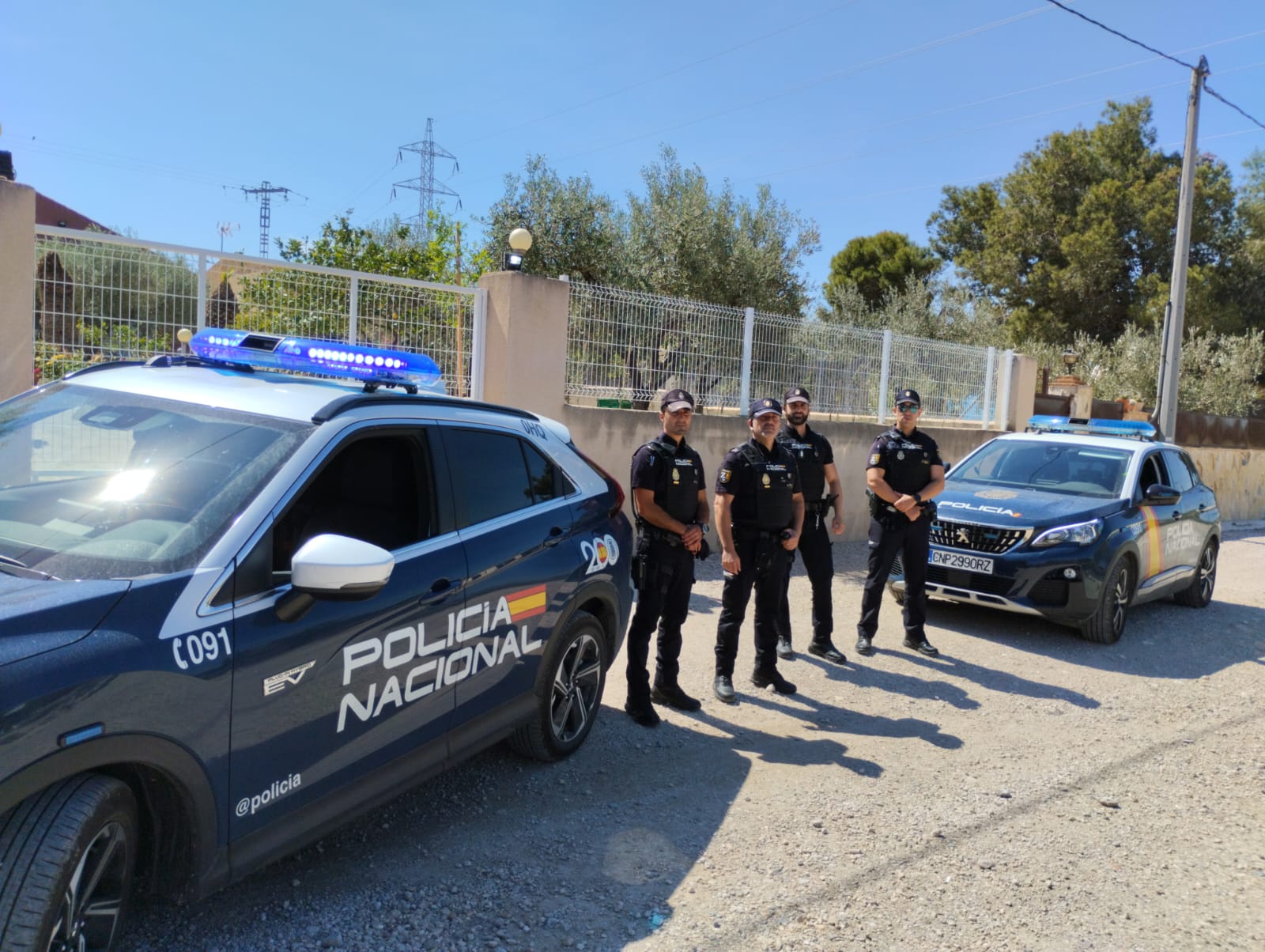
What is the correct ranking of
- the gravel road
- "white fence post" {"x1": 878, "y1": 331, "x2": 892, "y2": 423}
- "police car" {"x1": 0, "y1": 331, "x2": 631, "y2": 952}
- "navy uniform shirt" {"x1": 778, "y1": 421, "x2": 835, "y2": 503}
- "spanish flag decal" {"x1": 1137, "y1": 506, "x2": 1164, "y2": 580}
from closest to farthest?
"police car" {"x1": 0, "y1": 331, "x2": 631, "y2": 952}, the gravel road, "navy uniform shirt" {"x1": 778, "y1": 421, "x2": 835, "y2": 503}, "spanish flag decal" {"x1": 1137, "y1": 506, "x2": 1164, "y2": 580}, "white fence post" {"x1": 878, "y1": 331, "x2": 892, "y2": 423}

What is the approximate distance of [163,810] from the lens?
2666 mm

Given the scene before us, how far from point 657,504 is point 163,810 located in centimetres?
313

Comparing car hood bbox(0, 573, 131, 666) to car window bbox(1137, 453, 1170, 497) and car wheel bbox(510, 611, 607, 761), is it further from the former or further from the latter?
car window bbox(1137, 453, 1170, 497)

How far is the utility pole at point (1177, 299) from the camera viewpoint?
16328 mm

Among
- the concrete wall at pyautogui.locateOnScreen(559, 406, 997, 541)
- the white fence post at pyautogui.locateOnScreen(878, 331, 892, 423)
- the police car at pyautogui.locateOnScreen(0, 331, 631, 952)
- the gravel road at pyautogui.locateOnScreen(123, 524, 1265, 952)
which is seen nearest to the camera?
the police car at pyautogui.locateOnScreen(0, 331, 631, 952)

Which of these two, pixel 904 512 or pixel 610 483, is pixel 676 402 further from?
pixel 904 512

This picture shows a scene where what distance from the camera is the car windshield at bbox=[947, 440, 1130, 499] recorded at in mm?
8578

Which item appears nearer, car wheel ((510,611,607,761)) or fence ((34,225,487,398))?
car wheel ((510,611,607,761))

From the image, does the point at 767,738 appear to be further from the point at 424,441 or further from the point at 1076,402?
the point at 1076,402

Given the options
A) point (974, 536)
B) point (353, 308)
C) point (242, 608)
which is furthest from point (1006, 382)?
point (242, 608)

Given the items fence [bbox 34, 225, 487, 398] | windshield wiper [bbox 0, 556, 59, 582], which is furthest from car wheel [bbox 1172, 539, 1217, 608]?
windshield wiper [bbox 0, 556, 59, 582]

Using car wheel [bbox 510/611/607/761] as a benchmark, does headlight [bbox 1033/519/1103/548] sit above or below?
above

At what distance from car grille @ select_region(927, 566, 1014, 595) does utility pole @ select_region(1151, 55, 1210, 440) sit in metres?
10.4

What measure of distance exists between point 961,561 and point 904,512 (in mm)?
1113
